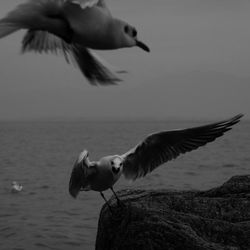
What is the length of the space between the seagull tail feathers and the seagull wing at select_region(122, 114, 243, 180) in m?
4.92

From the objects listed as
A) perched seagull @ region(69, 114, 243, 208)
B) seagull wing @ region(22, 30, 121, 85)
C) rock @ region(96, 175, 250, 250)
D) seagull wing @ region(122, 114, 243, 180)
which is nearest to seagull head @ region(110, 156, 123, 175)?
perched seagull @ region(69, 114, 243, 208)

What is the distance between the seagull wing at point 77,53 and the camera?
5.74 ft

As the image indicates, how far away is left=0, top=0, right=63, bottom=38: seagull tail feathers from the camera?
150 cm

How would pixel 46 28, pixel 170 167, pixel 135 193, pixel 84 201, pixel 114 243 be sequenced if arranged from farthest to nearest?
pixel 170 167
pixel 84 201
pixel 135 193
pixel 114 243
pixel 46 28

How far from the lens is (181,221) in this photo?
5.48m

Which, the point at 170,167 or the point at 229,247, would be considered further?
the point at 170,167

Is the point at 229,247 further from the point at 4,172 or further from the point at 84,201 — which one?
the point at 4,172

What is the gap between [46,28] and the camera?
62.1 inches

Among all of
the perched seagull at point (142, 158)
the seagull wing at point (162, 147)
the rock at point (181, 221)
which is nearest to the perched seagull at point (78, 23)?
the rock at point (181, 221)

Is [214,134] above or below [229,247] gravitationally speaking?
above

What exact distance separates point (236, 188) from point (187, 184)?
15.4m

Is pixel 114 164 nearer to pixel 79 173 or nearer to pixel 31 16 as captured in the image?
pixel 79 173

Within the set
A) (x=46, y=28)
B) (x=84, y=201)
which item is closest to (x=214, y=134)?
(x=46, y=28)

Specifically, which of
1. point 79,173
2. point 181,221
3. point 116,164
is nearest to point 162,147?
point 116,164
